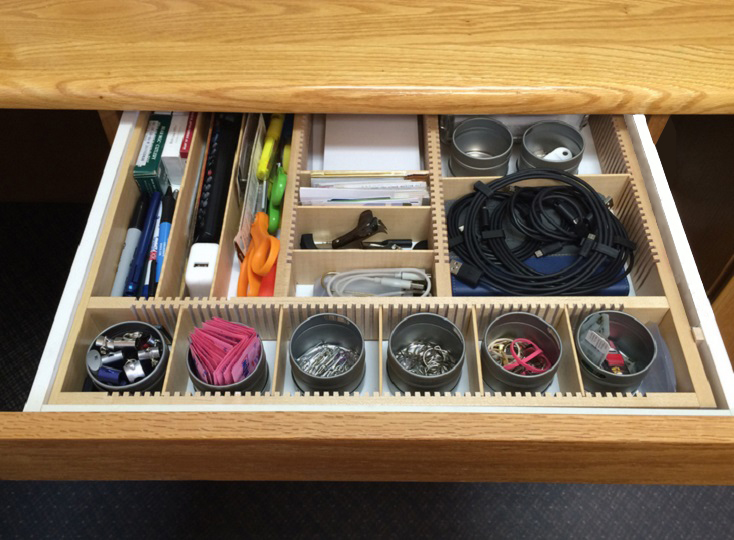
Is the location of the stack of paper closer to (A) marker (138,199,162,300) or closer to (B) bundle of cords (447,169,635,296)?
(B) bundle of cords (447,169,635,296)

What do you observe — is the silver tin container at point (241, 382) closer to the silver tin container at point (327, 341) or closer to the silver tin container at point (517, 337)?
the silver tin container at point (327, 341)

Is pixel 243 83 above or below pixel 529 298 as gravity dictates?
above

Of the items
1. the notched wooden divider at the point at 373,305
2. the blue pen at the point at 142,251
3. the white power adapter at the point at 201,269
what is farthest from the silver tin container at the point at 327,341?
the blue pen at the point at 142,251

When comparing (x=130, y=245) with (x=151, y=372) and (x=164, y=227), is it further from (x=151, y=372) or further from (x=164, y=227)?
(x=151, y=372)

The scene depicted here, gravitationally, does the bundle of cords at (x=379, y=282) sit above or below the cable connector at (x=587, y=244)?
below

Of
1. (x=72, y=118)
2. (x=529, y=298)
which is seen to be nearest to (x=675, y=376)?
(x=529, y=298)

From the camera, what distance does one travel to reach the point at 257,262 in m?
0.87

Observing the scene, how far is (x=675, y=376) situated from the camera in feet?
2.53

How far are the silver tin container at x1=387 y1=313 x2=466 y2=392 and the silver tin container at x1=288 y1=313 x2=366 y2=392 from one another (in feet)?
0.14

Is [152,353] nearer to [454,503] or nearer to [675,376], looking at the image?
[675,376]

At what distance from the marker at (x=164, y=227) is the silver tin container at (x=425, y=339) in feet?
1.10

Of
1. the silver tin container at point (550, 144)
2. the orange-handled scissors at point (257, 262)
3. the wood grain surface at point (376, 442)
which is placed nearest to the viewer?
the wood grain surface at point (376, 442)

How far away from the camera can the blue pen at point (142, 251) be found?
0.88 metres

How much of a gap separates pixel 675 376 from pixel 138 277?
0.72m
